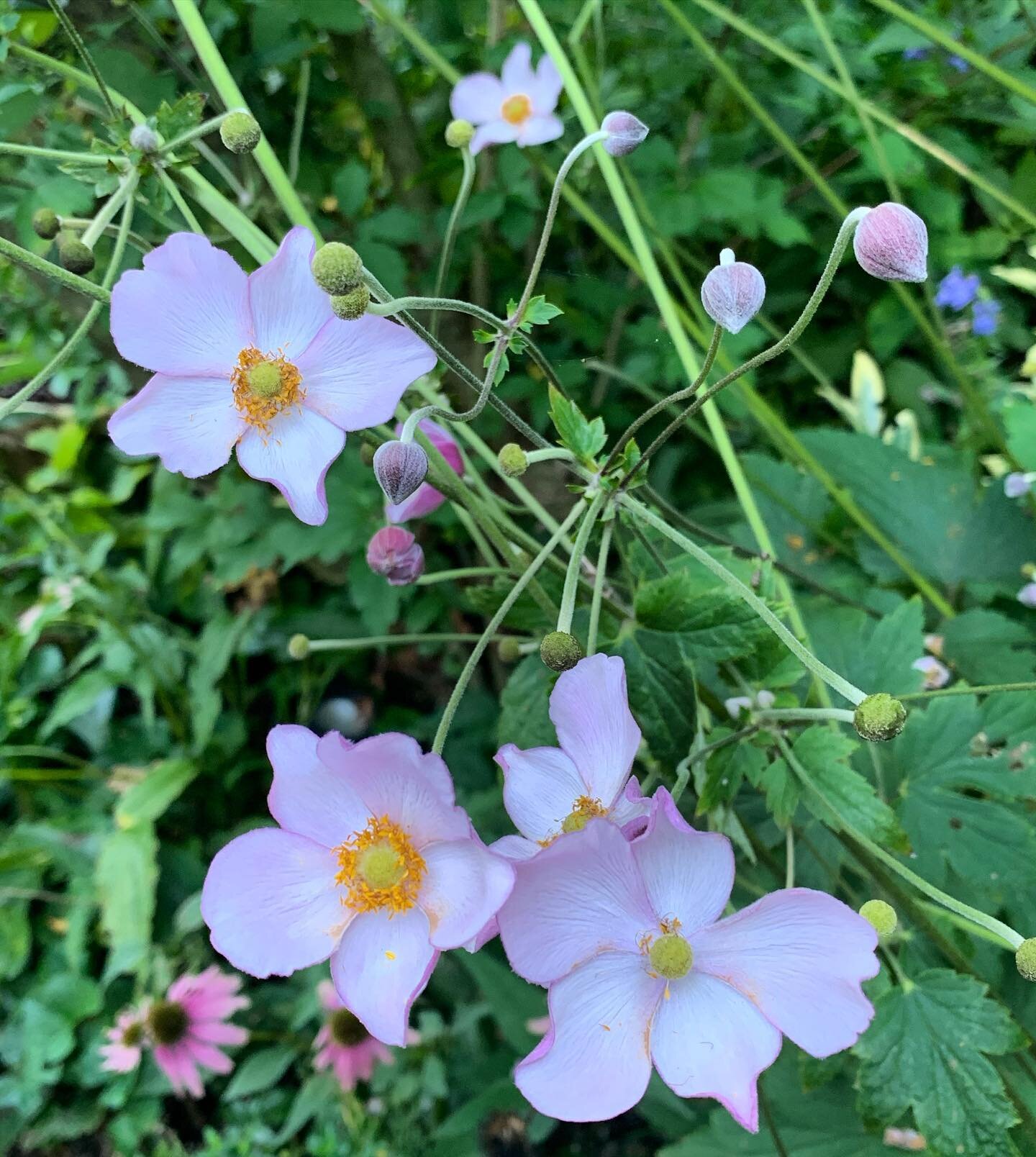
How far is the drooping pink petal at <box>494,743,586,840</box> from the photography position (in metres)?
0.46

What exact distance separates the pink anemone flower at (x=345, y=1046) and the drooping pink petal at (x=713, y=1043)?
0.83 m

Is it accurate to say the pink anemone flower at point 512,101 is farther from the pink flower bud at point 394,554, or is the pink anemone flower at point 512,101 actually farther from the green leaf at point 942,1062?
the green leaf at point 942,1062

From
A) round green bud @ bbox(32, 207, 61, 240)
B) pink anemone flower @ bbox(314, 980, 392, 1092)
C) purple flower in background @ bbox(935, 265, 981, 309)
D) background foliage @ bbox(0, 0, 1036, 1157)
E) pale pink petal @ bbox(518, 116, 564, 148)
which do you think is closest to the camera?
round green bud @ bbox(32, 207, 61, 240)

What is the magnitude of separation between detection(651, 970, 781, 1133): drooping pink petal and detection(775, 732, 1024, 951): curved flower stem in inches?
3.9

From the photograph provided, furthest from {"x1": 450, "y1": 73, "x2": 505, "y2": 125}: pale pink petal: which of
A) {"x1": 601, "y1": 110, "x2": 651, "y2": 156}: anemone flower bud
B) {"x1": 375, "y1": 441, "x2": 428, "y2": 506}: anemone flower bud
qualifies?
{"x1": 375, "y1": 441, "x2": 428, "y2": 506}: anemone flower bud

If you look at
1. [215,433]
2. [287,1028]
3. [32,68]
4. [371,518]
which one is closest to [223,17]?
[32,68]

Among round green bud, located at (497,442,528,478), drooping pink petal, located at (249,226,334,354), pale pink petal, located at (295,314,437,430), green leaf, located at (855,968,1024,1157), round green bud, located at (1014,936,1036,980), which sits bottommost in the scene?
green leaf, located at (855,968,1024,1157)

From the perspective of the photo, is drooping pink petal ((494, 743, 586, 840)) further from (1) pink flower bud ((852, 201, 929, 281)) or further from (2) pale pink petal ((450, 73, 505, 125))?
(2) pale pink petal ((450, 73, 505, 125))

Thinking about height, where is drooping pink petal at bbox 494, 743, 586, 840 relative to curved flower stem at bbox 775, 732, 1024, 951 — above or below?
above

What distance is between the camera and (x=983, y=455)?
1256 millimetres

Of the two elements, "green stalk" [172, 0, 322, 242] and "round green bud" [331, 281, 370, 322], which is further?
"green stalk" [172, 0, 322, 242]

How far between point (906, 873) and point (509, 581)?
0.28 metres

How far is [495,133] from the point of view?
1033mm

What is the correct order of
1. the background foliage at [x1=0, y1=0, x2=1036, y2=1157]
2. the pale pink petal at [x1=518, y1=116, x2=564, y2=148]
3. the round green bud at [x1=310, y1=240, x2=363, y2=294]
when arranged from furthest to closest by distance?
the pale pink petal at [x1=518, y1=116, x2=564, y2=148]
the background foliage at [x1=0, y1=0, x2=1036, y2=1157]
the round green bud at [x1=310, y1=240, x2=363, y2=294]
